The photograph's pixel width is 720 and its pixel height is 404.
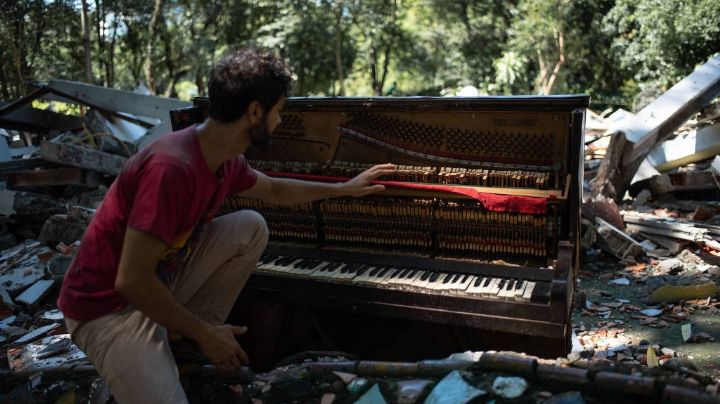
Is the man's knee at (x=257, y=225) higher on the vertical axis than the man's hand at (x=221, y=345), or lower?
higher

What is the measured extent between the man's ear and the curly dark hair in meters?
0.01

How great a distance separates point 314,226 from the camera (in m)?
3.68

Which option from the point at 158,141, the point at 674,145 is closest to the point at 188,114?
the point at 158,141

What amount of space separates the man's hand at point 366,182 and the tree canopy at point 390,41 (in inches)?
503

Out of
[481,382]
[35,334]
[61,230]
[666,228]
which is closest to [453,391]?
[481,382]

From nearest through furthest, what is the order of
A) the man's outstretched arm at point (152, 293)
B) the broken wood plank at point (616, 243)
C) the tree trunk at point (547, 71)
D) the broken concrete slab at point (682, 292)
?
1. the man's outstretched arm at point (152, 293)
2. the broken concrete slab at point (682, 292)
3. the broken wood plank at point (616, 243)
4. the tree trunk at point (547, 71)

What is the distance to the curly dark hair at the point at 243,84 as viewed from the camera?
2.36 metres

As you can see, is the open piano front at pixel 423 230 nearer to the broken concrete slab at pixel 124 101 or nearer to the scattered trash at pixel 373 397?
the scattered trash at pixel 373 397

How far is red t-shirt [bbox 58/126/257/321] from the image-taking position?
2.13 m

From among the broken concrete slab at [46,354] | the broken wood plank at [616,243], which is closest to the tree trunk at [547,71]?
the broken wood plank at [616,243]

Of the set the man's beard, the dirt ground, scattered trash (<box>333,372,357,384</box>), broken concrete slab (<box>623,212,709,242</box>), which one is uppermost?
the man's beard

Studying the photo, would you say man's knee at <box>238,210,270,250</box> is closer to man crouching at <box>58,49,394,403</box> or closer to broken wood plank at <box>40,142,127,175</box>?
man crouching at <box>58,49,394,403</box>

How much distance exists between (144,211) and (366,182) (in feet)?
4.75

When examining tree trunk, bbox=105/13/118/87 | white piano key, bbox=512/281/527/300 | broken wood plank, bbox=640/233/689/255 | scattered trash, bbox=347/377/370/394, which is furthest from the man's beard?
tree trunk, bbox=105/13/118/87
